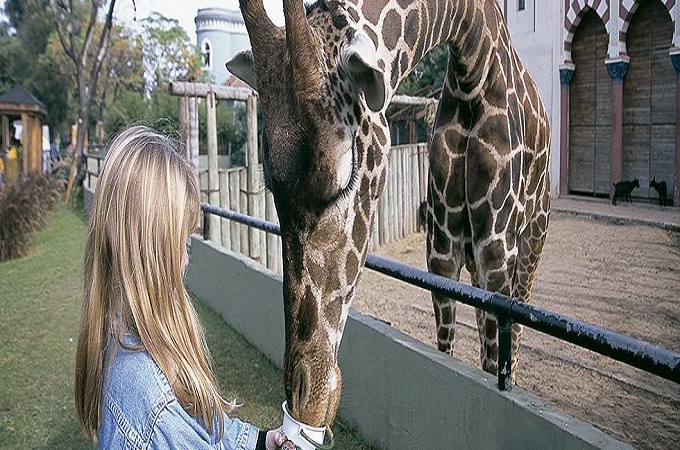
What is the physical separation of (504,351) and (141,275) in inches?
55.3

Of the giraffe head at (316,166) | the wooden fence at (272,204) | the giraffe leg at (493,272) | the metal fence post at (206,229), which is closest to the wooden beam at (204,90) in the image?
the wooden fence at (272,204)

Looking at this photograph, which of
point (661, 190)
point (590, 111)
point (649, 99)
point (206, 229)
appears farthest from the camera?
point (590, 111)

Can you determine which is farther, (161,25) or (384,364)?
(161,25)

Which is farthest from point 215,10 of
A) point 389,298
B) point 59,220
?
point 389,298

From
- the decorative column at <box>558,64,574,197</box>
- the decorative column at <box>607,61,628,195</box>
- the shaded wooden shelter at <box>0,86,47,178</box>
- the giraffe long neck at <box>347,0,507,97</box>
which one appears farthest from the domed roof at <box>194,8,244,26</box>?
the giraffe long neck at <box>347,0,507,97</box>

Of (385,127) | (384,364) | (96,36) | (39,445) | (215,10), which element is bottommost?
(39,445)

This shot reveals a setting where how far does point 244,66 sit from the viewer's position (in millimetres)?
2535

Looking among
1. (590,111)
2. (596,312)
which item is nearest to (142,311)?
(596,312)

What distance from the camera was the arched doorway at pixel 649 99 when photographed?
1243 cm

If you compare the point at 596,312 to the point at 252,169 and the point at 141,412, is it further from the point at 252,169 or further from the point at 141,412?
the point at 141,412

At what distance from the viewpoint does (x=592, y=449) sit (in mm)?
2021

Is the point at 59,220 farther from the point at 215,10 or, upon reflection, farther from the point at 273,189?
the point at 215,10

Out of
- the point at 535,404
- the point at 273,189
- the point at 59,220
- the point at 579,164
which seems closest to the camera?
the point at 273,189

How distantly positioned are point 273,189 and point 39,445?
2.88m
